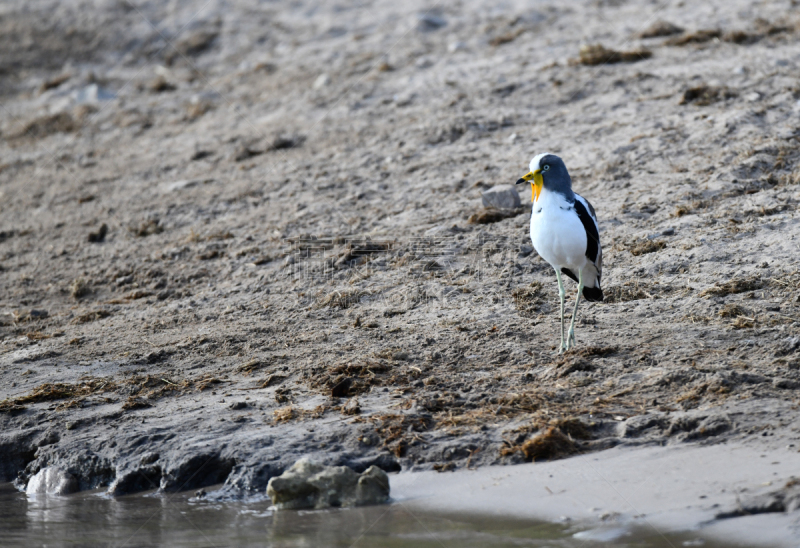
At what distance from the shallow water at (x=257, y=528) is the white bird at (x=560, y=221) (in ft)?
6.40

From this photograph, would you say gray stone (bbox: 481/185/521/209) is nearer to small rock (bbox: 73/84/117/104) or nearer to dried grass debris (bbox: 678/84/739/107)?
dried grass debris (bbox: 678/84/739/107)

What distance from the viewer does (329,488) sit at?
429cm

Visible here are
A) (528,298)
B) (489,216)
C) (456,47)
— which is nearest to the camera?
(528,298)

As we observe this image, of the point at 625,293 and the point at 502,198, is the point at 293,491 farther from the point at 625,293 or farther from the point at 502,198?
the point at 502,198

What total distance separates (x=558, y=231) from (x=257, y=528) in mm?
2635

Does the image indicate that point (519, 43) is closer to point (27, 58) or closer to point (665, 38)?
point (665, 38)

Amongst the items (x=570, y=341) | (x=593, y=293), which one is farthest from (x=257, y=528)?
(x=593, y=293)

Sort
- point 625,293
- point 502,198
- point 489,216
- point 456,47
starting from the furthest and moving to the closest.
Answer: point 456,47 → point 502,198 → point 489,216 → point 625,293

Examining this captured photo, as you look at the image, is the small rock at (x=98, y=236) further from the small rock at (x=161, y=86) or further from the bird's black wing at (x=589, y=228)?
the bird's black wing at (x=589, y=228)

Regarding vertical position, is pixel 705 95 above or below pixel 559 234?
above

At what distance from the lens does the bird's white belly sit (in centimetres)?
546

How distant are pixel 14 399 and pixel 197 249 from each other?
10.3ft

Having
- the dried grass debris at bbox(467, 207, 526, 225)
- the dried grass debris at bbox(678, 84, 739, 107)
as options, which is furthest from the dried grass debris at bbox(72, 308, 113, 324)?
the dried grass debris at bbox(678, 84, 739, 107)

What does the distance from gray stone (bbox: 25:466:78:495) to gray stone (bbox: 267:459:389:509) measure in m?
1.42
